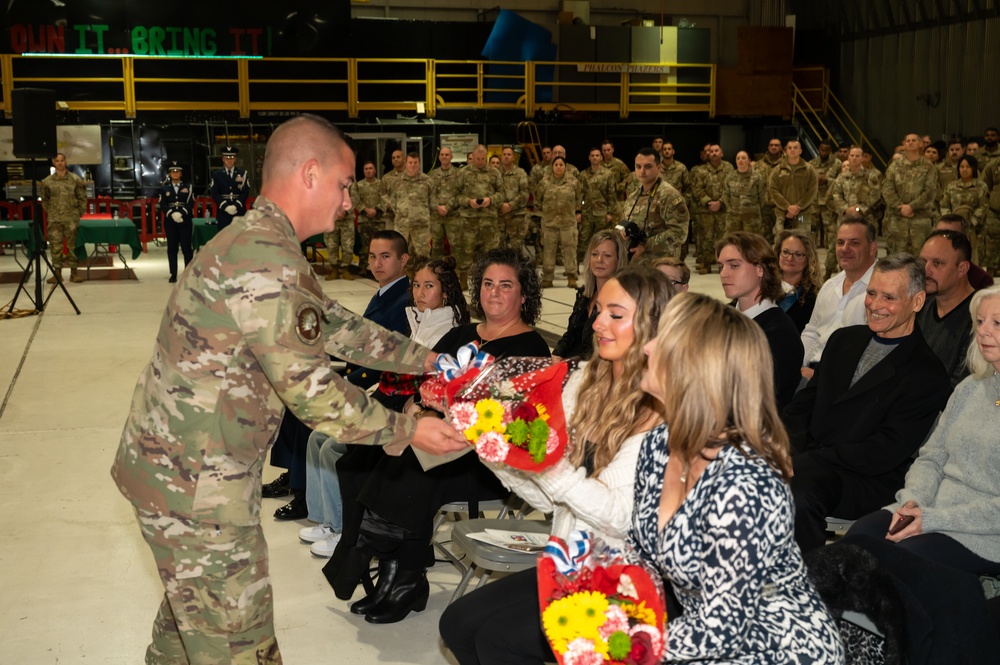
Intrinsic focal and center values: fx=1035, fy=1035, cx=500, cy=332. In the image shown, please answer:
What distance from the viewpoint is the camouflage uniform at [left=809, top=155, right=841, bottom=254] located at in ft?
46.4

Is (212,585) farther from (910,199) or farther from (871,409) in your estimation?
(910,199)

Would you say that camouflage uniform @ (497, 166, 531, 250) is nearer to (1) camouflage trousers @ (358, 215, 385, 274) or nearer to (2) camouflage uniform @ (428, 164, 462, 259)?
(2) camouflage uniform @ (428, 164, 462, 259)

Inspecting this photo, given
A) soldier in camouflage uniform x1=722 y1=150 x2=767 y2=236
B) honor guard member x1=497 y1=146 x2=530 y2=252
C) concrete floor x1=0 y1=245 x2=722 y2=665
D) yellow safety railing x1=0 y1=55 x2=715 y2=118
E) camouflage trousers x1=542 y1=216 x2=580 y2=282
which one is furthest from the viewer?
yellow safety railing x1=0 y1=55 x2=715 y2=118

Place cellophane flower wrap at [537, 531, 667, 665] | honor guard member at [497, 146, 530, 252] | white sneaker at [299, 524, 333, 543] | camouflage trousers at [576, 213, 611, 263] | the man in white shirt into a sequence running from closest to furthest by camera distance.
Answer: cellophane flower wrap at [537, 531, 667, 665] < white sneaker at [299, 524, 333, 543] < the man in white shirt < honor guard member at [497, 146, 530, 252] < camouflage trousers at [576, 213, 611, 263]

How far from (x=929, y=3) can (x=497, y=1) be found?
354 inches

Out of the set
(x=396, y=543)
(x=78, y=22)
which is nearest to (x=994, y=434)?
(x=396, y=543)

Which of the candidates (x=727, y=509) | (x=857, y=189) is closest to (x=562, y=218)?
(x=857, y=189)

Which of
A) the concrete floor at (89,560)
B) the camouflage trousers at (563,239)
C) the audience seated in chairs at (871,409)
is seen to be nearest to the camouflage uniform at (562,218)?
the camouflage trousers at (563,239)

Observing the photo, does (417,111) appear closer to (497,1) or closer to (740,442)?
(497,1)

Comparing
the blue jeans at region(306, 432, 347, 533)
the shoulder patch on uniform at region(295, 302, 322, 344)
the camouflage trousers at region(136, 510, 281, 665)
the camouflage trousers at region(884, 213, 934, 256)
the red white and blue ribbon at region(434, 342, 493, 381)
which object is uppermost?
the camouflage trousers at region(884, 213, 934, 256)

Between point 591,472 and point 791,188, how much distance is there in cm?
1205

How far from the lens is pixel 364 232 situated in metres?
14.7

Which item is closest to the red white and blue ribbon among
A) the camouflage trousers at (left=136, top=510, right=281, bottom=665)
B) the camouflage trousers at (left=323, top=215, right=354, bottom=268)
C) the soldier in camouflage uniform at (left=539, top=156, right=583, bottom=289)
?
the camouflage trousers at (left=136, top=510, right=281, bottom=665)

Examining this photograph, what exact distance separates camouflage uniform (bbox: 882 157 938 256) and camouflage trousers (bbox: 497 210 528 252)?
16.1 ft
